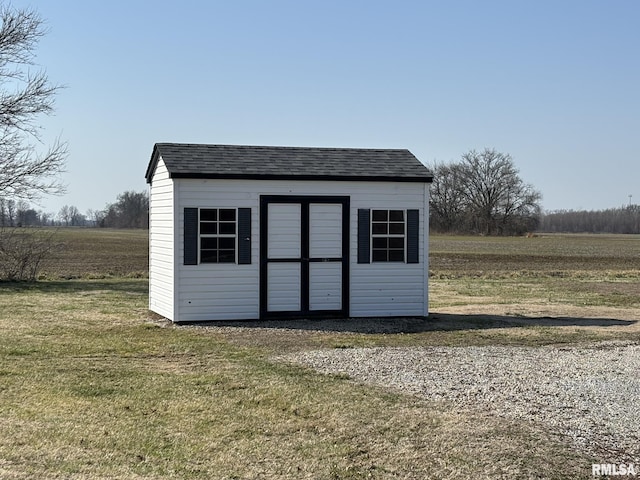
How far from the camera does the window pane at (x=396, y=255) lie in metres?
15.5

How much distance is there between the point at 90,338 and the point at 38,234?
1557cm

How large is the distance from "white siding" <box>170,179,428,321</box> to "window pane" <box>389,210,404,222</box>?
0.10m

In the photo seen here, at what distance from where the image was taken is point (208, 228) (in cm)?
1466

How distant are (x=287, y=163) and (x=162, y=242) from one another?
9.22ft

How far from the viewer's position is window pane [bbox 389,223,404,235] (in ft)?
50.8

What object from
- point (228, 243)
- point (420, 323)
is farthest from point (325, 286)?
point (228, 243)

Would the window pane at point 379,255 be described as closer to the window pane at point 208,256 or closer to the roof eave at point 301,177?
the roof eave at point 301,177

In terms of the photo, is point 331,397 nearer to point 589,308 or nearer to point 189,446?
point 189,446

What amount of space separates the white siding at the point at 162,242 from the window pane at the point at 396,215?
4076 mm

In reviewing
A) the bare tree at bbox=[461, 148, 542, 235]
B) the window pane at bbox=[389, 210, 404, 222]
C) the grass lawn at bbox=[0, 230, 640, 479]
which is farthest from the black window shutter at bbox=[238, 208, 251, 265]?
the bare tree at bbox=[461, 148, 542, 235]

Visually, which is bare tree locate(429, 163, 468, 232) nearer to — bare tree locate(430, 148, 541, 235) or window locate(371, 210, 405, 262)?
bare tree locate(430, 148, 541, 235)

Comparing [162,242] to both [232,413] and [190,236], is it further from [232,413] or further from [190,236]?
[232,413]

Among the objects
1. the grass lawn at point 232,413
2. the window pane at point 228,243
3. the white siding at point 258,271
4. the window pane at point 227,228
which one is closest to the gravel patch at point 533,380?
the grass lawn at point 232,413

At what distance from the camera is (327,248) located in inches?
595
